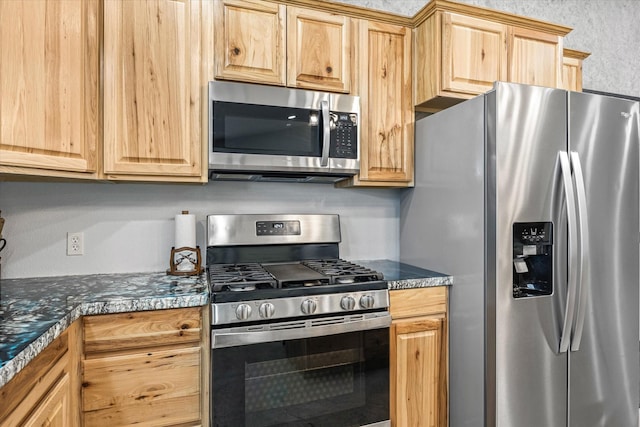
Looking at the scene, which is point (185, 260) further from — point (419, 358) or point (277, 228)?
point (419, 358)

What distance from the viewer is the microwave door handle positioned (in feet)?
6.44

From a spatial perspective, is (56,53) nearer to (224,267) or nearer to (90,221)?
(90,221)

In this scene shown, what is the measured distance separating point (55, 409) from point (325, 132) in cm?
153

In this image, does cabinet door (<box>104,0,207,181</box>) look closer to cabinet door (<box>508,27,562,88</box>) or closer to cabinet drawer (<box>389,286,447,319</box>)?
cabinet drawer (<box>389,286,447,319</box>)

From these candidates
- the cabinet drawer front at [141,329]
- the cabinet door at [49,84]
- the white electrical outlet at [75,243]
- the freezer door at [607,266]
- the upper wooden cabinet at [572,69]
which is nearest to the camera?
the cabinet door at [49,84]

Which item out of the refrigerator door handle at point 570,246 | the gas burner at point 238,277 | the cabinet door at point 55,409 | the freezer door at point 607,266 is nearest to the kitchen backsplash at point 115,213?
the gas burner at point 238,277

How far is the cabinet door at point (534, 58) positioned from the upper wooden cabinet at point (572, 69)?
0.37 meters

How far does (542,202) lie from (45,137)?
2.03m

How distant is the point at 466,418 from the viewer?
5.97ft

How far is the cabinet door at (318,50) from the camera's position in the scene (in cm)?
195

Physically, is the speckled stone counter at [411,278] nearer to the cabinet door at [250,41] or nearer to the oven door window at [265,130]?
the oven door window at [265,130]

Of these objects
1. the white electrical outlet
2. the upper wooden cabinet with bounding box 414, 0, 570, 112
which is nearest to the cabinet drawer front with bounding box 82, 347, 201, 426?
the white electrical outlet

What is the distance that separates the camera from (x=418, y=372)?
6.15 ft

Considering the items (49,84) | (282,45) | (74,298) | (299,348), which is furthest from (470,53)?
(74,298)
